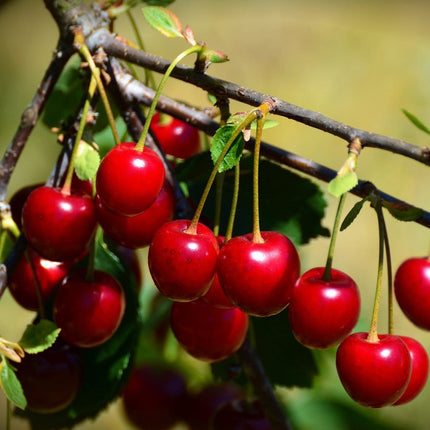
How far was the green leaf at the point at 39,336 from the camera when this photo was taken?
2.44 ft

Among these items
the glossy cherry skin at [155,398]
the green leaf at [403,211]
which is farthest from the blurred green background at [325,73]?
the green leaf at [403,211]

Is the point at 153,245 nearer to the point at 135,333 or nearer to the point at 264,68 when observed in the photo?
the point at 135,333

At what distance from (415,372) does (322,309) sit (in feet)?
0.47

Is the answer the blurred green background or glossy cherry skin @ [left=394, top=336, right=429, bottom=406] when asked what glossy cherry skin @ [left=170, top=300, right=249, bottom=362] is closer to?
glossy cherry skin @ [left=394, top=336, right=429, bottom=406]

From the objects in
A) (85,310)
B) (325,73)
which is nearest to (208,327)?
(85,310)

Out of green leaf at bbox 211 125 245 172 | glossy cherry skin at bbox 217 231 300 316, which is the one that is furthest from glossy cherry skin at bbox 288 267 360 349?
green leaf at bbox 211 125 245 172

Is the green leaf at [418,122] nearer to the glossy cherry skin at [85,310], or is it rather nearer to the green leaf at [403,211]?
the green leaf at [403,211]

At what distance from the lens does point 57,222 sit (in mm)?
710

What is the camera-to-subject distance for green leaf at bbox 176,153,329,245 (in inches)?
34.4

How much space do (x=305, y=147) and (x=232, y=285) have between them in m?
1.79

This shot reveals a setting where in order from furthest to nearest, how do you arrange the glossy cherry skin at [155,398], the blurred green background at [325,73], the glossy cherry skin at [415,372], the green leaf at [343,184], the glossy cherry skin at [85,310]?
the blurred green background at [325,73]
the glossy cherry skin at [155,398]
the glossy cherry skin at [85,310]
the glossy cherry skin at [415,372]
the green leaf at [343,184]

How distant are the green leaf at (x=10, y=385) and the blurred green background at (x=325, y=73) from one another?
129 centimetres

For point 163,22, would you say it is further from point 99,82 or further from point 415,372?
point 415,372

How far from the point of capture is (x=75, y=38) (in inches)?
31.2
